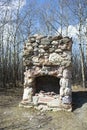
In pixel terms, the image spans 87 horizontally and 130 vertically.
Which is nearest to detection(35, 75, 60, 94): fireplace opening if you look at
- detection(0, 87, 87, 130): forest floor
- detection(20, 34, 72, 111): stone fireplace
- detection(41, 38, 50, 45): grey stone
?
detection(20, 34, 72, 111): stone fireplace

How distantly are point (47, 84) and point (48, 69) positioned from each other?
1.08 metres

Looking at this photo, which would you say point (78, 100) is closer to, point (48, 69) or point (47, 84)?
point (47, 84)

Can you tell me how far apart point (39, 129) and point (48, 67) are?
3397mm

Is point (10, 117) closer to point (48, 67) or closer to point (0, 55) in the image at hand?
point (48, 67)

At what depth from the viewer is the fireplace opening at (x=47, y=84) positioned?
1160 centimetres

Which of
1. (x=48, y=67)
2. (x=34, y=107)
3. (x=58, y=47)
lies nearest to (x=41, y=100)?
(x=34, y=107)

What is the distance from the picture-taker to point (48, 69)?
10836 mm

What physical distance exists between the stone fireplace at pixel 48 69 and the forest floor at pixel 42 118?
451 mm

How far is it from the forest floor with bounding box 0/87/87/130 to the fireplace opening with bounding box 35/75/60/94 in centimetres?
103

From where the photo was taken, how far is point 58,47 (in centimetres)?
1080

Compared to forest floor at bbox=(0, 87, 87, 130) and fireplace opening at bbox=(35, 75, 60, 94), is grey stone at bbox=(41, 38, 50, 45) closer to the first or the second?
fireplace opening at bbox=(35, 75, 60, 94)

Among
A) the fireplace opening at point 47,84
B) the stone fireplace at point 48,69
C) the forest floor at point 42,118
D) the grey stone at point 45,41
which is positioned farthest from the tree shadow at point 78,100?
the grey stone at point 45,41

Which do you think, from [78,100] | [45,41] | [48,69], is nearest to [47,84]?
[48,69]

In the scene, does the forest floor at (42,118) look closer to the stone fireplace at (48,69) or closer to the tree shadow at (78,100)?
the tree shadow at (78,100)
